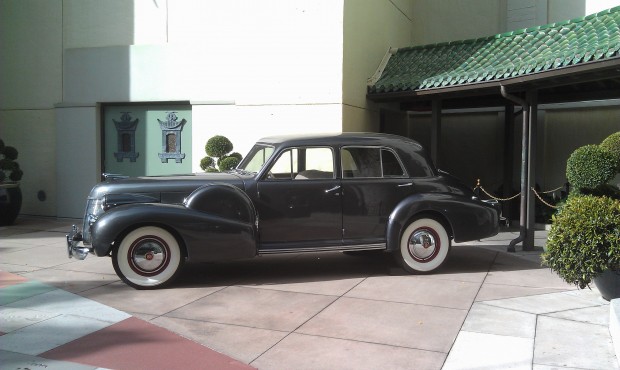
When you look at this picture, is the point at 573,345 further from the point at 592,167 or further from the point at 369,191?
the point at 592,167

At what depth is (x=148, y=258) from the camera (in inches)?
273

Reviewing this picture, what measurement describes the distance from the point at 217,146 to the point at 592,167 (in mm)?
6294

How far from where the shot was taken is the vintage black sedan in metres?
6.91

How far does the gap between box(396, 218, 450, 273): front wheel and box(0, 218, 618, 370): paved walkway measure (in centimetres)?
17

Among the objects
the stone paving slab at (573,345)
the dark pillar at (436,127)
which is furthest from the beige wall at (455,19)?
the stone paving slab at (573,345)

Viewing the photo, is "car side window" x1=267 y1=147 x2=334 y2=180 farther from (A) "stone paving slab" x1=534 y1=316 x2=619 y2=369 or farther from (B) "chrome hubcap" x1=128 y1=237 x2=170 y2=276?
(A) "stone paving slab" x1=534 y1=316 x2=619 y2=369

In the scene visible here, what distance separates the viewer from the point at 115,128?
1333 cm

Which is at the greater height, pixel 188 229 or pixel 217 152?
pixel 217 152

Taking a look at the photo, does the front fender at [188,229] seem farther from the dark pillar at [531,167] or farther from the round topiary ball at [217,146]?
the dark pillar at [531,167]

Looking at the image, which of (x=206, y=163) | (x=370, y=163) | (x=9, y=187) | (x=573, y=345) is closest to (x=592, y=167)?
(x=370, y=163)

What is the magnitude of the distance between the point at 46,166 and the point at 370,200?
9226 mm

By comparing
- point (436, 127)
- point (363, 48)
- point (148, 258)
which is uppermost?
point (363, 48)

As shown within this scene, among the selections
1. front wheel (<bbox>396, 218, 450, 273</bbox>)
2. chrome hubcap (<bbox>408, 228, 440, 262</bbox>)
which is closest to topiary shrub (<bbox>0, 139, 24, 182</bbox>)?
front wheel (<bbox>396, 218, 450, 273</bbox>)

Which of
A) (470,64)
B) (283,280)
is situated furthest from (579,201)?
(470,64)
